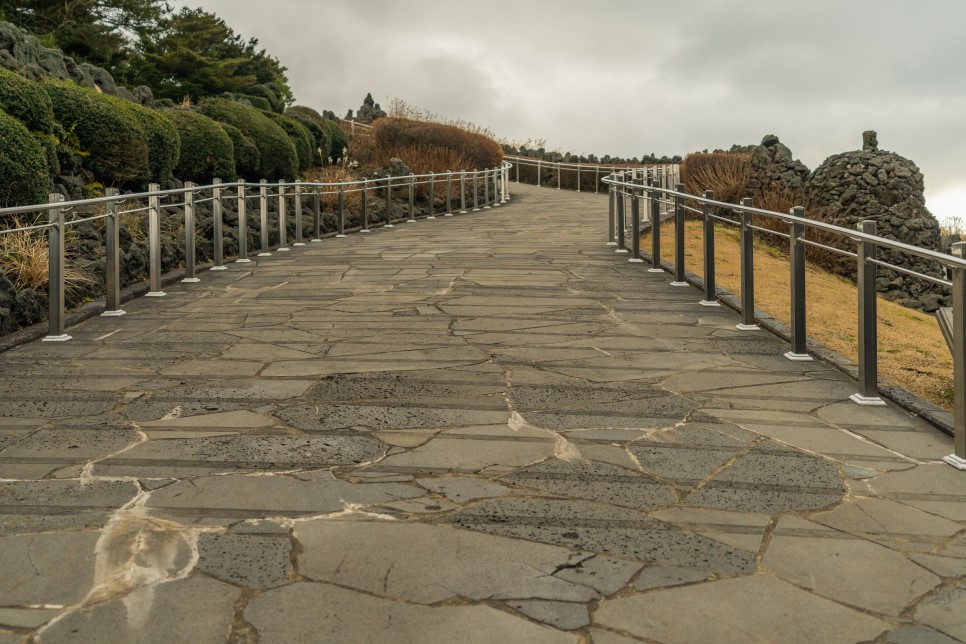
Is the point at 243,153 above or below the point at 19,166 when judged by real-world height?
above

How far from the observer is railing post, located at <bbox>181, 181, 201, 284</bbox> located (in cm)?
1333

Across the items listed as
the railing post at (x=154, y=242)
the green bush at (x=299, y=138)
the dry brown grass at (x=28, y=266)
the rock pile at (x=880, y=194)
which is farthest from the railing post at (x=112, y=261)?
the rock pile at (x=880, y=194)

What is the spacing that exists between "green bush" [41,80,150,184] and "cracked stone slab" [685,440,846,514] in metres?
11.8

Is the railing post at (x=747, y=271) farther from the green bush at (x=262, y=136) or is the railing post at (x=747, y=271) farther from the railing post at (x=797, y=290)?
the green bush at (x=262, y=136)

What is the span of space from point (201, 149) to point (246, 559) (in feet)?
52.6

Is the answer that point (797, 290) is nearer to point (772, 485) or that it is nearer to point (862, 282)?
point (862, 282)

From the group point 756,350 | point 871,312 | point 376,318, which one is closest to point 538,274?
point 376,318

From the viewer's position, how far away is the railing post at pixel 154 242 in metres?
12.0

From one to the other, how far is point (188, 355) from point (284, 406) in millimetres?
2140

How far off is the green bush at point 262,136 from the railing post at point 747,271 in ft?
46.7

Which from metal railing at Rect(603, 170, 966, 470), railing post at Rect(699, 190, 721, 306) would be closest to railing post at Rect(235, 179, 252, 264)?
metal railing at Rect(603, 170, 966, 470)

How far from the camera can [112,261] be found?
35.9 feet

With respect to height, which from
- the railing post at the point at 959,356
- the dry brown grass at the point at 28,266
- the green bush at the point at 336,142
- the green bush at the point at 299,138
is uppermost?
the green bush at the point at 336,142

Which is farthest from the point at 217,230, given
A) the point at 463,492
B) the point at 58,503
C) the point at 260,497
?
the point at 463,492
